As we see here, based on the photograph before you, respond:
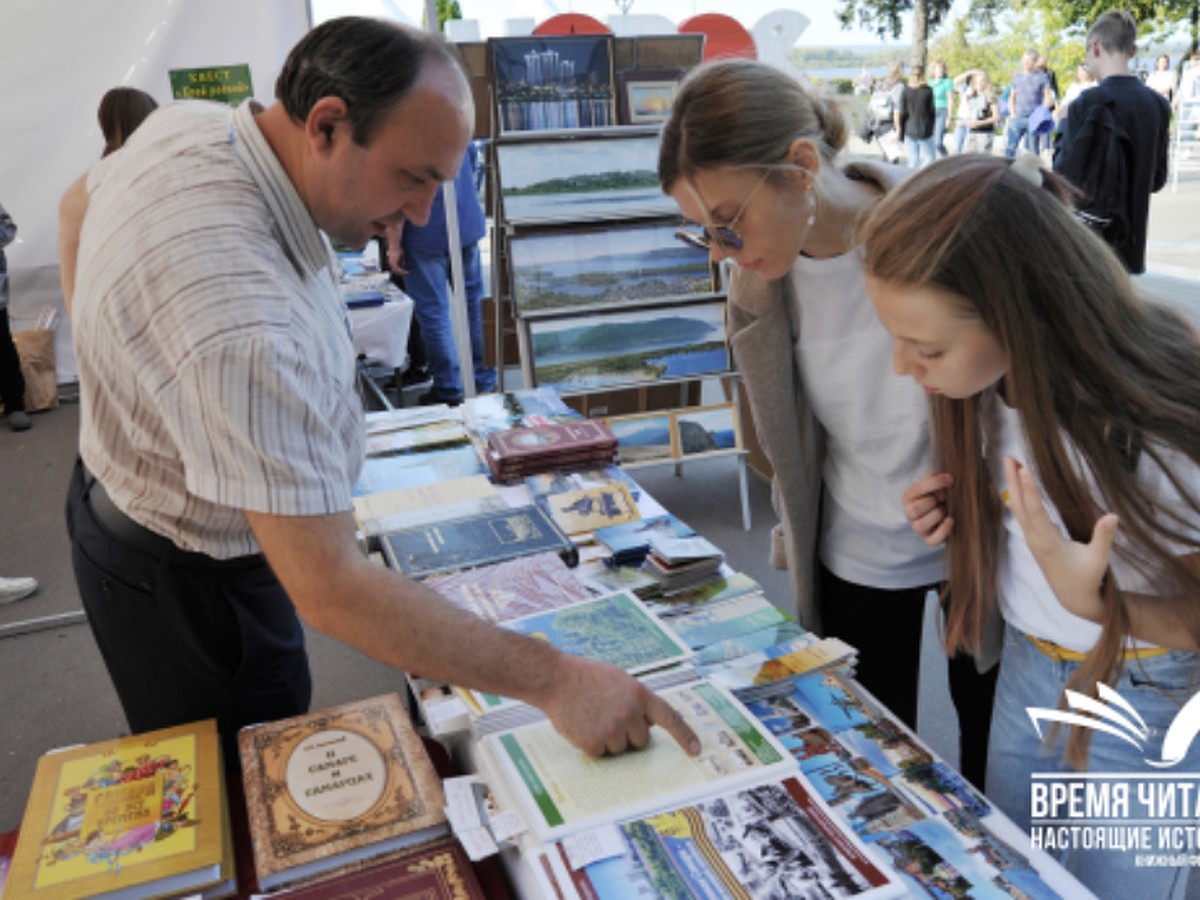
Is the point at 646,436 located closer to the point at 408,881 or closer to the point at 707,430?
the point at 707,430

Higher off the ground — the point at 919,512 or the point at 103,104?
the point at 103,104

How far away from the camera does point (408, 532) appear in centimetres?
169

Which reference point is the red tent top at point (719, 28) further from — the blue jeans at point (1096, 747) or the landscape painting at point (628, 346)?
the blue jeans at point (1096, 747)

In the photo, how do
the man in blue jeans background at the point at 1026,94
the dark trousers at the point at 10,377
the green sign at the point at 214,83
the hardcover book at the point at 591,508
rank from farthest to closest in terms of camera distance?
the man in blue jeans background at the point at 1026,94 → the dark trousers at the point at 10,377 → the green sign at the point at 214,83 → the hardcover book at the point at 591,508

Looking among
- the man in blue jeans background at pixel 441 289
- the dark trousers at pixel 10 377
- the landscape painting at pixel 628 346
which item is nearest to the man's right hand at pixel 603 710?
the landscape painting at pixel 628 346

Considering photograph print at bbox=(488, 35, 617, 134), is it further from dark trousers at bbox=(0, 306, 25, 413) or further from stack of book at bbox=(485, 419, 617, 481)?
dark trousers at bbox=(0, 306, 25, 413)

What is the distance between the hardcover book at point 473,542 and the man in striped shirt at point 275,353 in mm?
333

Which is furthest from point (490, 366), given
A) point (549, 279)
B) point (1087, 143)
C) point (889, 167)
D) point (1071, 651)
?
point (1071, 651)

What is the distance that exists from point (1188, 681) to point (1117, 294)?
44cm

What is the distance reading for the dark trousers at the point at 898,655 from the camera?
1.53 m

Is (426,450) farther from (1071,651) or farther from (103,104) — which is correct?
(103,104)

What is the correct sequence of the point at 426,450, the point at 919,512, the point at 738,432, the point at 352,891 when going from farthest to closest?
the point at 738,432 → the point at 426,450 → the point at 919,512 → the point at 352,891

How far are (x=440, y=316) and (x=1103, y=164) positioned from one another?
333cm

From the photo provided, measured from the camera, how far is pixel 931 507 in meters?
1.25
